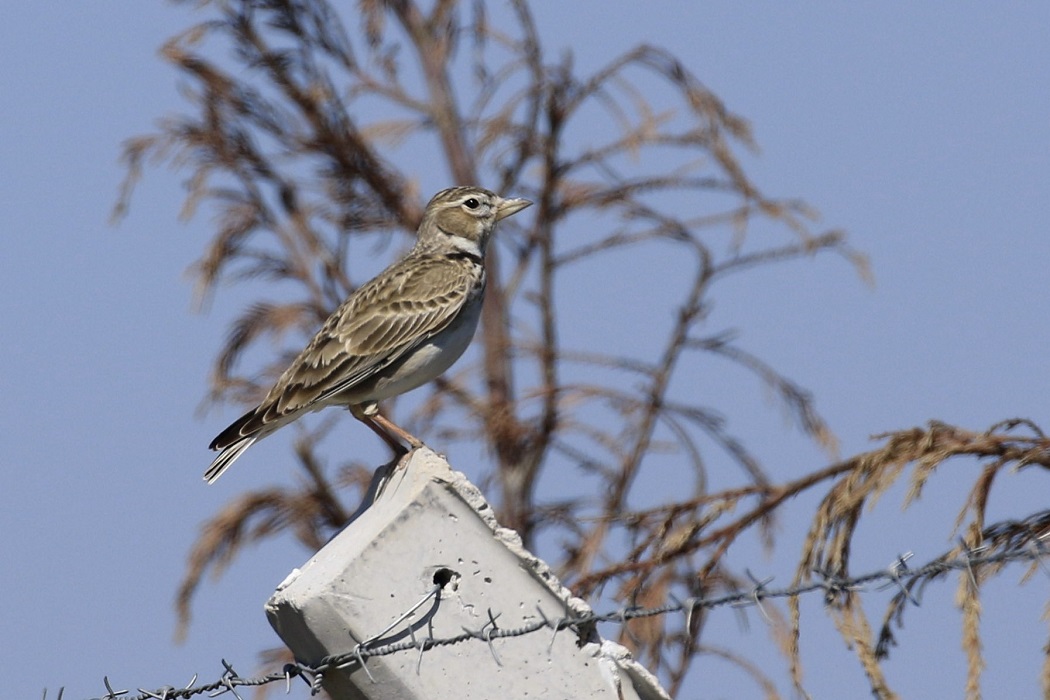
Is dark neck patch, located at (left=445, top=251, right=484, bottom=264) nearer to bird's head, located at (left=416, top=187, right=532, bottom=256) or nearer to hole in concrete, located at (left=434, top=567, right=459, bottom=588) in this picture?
bird's head, located at (left=416, top=187, right=532, bottom=256)

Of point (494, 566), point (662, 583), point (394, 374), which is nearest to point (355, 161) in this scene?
point (394, 374)

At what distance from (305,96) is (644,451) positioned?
295cm

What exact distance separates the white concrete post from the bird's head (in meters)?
4.80

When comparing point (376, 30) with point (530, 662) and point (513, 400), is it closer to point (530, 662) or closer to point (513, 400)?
point (513, 400)

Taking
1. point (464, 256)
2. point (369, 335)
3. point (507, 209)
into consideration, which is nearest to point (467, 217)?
point (507, 209)

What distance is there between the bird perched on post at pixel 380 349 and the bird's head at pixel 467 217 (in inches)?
30.0

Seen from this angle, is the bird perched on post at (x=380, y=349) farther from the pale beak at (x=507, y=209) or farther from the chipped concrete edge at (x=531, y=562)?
the chipped concrete edge at (x=531, y=562)

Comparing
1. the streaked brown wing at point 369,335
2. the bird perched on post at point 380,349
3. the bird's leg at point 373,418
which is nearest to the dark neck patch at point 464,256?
the bird perched on post at point 380,349

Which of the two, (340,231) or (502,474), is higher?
(340,231)

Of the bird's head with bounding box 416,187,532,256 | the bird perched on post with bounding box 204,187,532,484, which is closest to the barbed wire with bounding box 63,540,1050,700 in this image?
the bird perched on post with bounding box 204,187,532,484

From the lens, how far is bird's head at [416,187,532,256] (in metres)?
8.70

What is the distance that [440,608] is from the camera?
3.83 metres

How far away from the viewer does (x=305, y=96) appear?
1031 cm

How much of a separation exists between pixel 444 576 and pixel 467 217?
504cm
